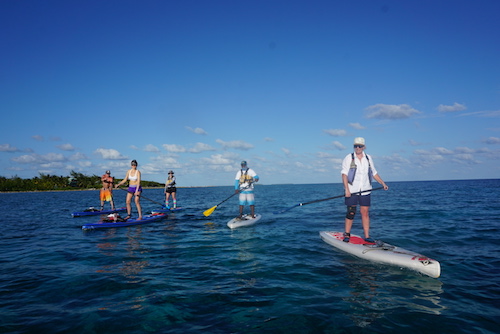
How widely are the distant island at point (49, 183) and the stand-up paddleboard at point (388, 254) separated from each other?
439ft

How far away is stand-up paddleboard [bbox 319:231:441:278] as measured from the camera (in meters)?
6.50

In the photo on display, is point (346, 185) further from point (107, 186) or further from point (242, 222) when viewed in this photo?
point (107, 186)

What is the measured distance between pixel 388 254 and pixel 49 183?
481ft

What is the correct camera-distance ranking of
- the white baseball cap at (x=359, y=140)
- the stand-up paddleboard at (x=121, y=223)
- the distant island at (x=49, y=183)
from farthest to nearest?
the distant island at (x=49, y=183), the stand-up paddleboard at (x=121, y=223), the white baseball cap at (x=359, y=140)

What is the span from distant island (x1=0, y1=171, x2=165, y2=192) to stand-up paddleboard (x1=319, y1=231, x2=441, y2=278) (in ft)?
439

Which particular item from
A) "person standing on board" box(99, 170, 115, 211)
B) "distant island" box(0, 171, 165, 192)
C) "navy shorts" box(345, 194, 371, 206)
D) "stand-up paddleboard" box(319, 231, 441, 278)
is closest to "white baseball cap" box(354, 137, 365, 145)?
"navy shorts" box(345, 194, 371, 206)

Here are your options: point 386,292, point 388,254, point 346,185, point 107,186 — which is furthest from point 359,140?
point 107,186

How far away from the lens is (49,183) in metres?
123

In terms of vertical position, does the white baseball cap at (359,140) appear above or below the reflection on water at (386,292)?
above

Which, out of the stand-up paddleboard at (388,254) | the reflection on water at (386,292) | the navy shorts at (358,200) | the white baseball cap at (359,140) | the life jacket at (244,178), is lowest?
the reflection on water at (386,292)

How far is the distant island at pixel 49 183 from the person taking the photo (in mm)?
113056

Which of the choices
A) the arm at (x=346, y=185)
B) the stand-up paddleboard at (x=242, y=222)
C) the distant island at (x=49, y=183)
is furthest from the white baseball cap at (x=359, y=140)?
the distant island at (x=49, y=183)

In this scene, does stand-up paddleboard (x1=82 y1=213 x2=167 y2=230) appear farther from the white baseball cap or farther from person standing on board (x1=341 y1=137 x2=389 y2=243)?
the white baseball cap

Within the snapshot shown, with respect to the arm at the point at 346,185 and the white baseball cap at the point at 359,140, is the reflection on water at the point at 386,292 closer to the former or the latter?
the arm at the point at 346,185
